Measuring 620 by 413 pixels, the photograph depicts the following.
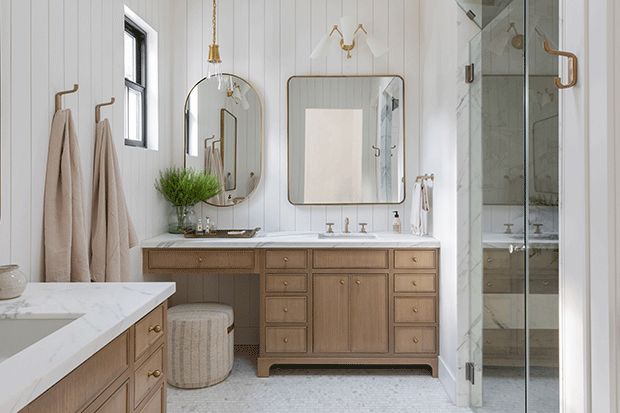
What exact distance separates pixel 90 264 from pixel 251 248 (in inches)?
41.9

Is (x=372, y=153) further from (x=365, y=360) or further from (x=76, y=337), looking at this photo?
(x=76, y=337)

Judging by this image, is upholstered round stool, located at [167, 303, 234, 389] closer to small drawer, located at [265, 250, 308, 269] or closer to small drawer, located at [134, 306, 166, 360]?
small drawer, located at [265, 250, 308, 269]

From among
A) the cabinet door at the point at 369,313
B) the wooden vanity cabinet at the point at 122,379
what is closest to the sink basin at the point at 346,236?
the cabinet door at the point at 369,313

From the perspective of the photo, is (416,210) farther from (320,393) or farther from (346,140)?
(320,393)

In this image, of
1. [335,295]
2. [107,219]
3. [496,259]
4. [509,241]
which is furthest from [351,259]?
[107,219]

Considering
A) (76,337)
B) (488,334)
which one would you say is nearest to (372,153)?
(488,334)

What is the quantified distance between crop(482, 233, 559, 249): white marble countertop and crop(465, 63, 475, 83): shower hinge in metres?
0.86

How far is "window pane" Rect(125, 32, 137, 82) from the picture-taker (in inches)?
127

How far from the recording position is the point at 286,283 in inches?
127

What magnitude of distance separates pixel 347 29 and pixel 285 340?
7.47ft

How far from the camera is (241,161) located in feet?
12.4

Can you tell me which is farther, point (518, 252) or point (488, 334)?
point (488, 334)

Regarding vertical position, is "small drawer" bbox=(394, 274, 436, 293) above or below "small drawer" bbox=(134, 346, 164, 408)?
above

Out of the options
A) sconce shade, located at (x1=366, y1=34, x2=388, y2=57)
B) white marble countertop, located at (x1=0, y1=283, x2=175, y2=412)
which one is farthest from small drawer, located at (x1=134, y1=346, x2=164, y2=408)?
sconce shade, located at (x1=366, y1=34, x2=388, y2=57)
